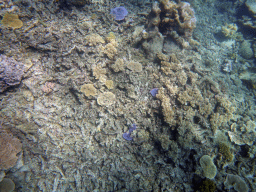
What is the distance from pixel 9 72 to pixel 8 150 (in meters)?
2.07

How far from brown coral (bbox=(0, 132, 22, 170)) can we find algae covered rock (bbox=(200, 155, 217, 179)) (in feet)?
17.6

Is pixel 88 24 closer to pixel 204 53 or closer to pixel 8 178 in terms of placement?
pixel 8 178

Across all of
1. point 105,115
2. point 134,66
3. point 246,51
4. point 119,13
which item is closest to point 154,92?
point 134,66

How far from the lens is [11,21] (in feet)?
11.9

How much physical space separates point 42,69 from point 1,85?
107 cm

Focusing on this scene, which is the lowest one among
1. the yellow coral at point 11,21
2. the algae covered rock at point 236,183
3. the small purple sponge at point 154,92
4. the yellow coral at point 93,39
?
the algae covered rock at point 236,183

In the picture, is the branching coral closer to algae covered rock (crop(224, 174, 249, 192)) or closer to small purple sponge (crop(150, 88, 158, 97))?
small purple sponge (crop(150, 88, 158, 97))

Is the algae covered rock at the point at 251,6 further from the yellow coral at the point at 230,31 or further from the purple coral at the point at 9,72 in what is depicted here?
the purple coral at the point at 9,72

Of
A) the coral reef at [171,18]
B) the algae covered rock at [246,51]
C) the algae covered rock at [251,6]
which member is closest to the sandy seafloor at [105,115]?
the coral reef at [171,18]

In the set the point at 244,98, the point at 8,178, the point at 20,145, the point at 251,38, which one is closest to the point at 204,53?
the point at 244,98

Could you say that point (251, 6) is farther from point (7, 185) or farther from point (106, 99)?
point (7, 185)

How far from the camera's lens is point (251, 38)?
27.6 feet

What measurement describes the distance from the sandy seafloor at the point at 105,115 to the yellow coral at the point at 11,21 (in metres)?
0.12

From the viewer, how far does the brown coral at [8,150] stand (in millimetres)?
3416
